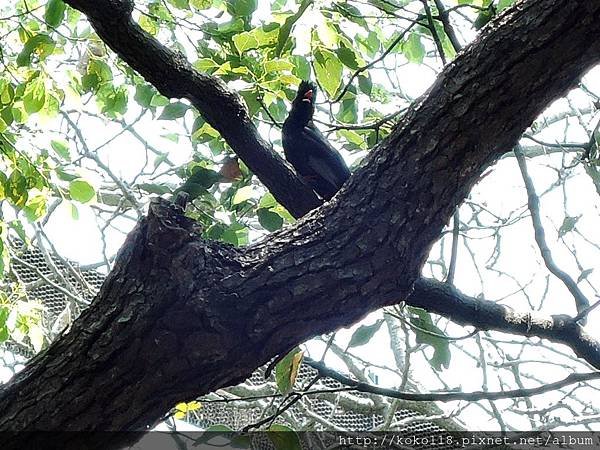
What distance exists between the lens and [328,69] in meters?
1.13

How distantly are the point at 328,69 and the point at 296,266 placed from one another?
0.39 metres

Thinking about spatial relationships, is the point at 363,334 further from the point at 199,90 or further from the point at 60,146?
the point at 60,146

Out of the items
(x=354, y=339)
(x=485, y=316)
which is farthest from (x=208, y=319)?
(x=485, y=316)

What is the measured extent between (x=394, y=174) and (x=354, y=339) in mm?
349

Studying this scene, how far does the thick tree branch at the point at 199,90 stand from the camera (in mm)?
1036

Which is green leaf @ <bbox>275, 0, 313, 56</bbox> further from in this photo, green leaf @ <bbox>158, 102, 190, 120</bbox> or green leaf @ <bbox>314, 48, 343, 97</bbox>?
green leaf @ <bbox>158, 102, 190, 120</bbox>

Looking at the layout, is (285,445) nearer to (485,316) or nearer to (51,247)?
(485,316)

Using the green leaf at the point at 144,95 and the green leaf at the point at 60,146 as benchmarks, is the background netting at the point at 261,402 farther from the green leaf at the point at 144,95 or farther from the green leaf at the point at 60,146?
the green leaf at the point at 144,95

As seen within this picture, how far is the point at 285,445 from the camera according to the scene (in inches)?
38.3

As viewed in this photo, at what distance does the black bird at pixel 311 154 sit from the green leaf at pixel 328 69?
25cm

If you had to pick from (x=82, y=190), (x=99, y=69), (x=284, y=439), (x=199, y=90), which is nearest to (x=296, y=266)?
(x=284, y=439)

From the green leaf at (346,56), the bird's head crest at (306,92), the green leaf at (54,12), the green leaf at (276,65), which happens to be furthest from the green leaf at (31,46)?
the bird's head crest at (306,92)

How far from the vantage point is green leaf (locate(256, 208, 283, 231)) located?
118cm

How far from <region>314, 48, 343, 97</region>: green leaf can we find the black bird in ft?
0.81
